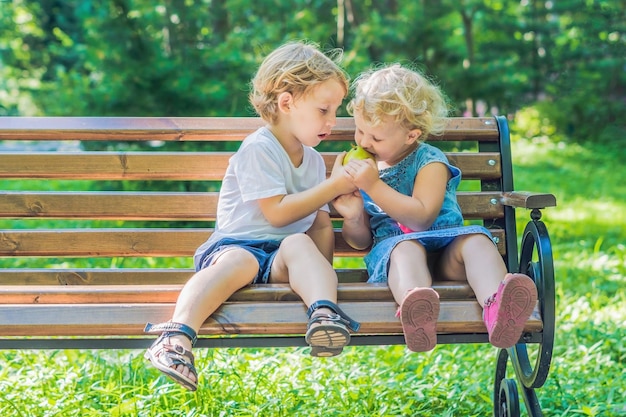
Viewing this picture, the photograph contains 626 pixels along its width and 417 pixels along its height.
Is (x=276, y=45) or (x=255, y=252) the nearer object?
(x=255, y=252)

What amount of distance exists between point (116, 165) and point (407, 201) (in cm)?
113

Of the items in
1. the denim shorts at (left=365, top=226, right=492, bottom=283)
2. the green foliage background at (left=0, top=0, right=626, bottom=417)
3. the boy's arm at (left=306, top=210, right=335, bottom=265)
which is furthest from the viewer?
the green foliage background at (left=0, top=0, right=626, bottom=417)

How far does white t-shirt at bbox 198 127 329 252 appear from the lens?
8.41ft

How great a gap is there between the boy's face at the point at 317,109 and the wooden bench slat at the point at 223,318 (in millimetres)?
659

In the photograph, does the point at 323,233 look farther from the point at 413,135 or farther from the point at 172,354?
the point at 172,354

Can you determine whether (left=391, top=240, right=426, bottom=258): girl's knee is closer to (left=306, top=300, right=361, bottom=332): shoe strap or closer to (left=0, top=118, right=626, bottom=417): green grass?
(left=306, top=300, right=361, bottom=332): shoe strap

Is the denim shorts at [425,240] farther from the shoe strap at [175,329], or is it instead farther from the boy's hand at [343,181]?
the shoe strap at [175,329]

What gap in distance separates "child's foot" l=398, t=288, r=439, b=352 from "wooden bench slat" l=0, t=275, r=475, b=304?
0.21 metres

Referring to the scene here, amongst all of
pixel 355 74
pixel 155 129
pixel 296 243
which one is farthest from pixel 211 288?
pixel 355 74

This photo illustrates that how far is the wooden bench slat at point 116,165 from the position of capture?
298 centimetres

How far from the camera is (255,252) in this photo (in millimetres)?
2514

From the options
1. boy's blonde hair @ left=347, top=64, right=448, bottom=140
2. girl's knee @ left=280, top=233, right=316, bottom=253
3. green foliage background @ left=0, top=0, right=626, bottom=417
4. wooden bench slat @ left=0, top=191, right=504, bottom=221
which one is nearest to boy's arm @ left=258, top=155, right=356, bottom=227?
girl's knee @ left=280, top=233, right=316, bottom=253

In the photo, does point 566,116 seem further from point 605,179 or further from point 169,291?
point 169,291

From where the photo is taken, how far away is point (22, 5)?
14125 mm
